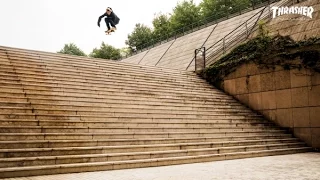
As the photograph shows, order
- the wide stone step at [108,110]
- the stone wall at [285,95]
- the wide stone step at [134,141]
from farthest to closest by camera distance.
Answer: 1. the stone wall at [285,95]
2. the wide stone step at [108,110]
3. the wide stone step at [134,141]

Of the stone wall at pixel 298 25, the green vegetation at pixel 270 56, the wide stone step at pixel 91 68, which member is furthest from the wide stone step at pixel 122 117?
the stone wall at pixel 298 25

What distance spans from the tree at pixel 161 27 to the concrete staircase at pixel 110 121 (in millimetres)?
29666

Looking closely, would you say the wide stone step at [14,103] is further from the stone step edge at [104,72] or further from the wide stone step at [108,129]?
the stone step edge at [104,72]

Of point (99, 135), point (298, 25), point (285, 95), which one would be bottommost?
point (99, 135)

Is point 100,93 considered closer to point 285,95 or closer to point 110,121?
point 110,121

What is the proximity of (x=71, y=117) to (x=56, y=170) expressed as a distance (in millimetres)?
2504

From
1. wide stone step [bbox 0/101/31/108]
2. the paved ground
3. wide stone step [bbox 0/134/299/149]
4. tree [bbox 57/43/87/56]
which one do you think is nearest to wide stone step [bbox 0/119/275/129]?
wide stone step [bbox 0/134/299/149]

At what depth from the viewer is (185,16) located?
42000 millimetres

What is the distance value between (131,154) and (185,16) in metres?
36.9

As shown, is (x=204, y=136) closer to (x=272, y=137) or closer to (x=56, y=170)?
(x=272, y=137)

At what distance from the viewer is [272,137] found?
431 inches

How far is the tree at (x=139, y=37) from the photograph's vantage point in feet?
151

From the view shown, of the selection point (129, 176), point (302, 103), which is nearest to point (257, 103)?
point (302, 103)

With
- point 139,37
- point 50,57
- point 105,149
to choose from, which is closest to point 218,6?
point 139,37
